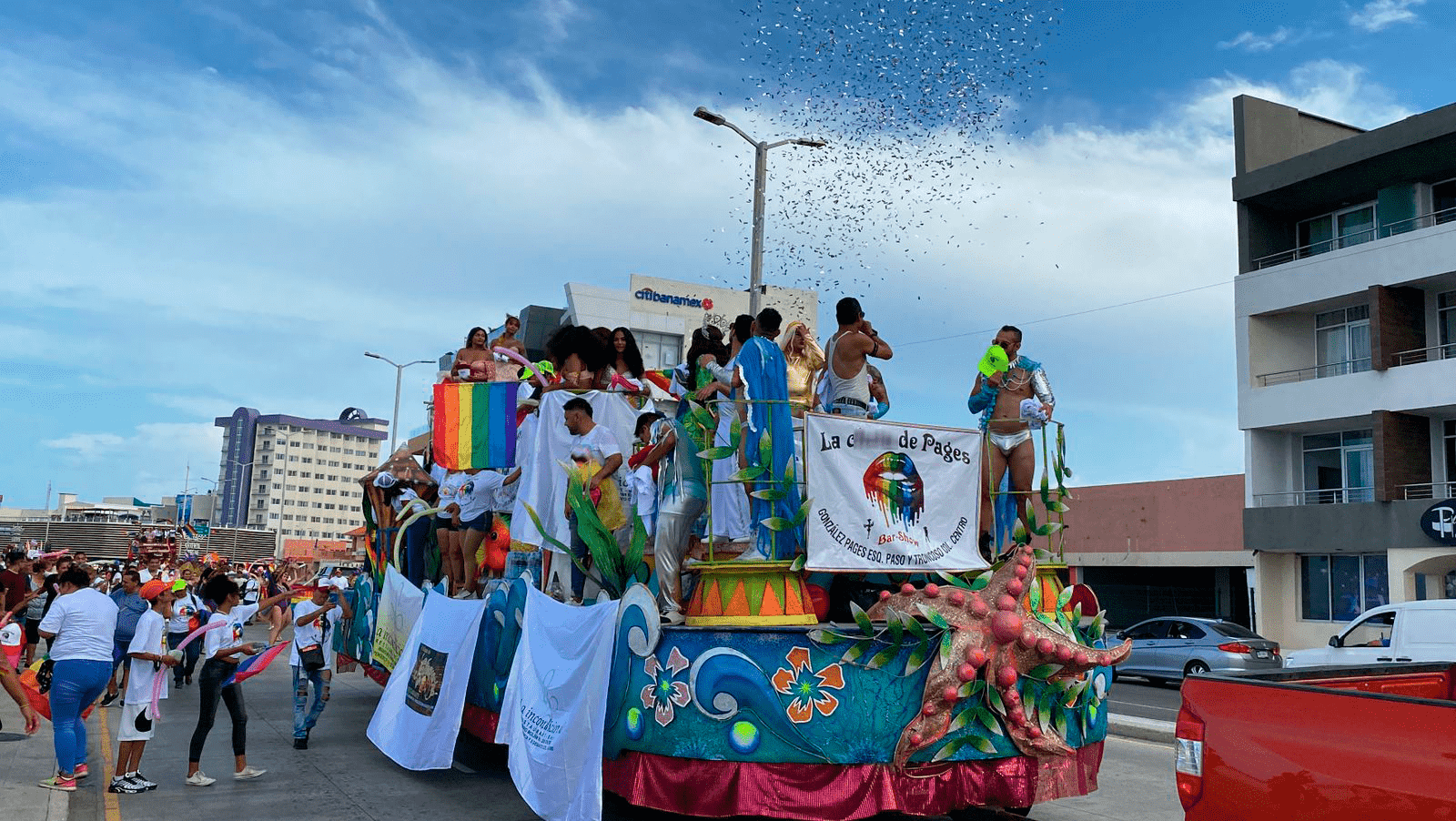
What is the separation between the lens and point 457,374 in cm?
1226

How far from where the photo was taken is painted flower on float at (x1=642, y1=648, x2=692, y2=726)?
6.73 metres

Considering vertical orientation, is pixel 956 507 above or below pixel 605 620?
above

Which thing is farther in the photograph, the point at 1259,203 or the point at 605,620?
the point at 1259,203

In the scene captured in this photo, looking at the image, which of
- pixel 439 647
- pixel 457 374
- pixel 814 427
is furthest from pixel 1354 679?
pixel 457 374

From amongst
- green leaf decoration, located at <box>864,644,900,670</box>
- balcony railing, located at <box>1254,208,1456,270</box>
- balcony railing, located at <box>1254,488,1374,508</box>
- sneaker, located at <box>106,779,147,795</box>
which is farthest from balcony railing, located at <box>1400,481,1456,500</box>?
sneaker, located at <box>106,779,147,795</box>

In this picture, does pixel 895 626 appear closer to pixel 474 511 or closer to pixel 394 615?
pixel 474 511

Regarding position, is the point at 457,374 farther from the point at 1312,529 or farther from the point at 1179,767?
the point at 1312,529

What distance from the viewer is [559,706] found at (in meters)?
7.56

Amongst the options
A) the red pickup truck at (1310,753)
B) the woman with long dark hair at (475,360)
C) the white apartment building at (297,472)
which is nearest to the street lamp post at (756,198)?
the woman with long dark hair at (475,360)

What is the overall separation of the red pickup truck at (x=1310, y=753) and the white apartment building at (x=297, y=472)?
6111 inches

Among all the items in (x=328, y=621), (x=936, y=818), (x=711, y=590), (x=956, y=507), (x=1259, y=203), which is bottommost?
(x=936, y=818)

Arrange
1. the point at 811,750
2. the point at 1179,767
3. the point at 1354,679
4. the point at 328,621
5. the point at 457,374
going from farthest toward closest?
the point at 328,621 < the point at 457,374 < the point at 811,750 < the point at 1354,679 < the point at 1179,767

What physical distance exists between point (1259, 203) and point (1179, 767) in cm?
2939

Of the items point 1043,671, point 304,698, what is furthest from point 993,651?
point 304,698
